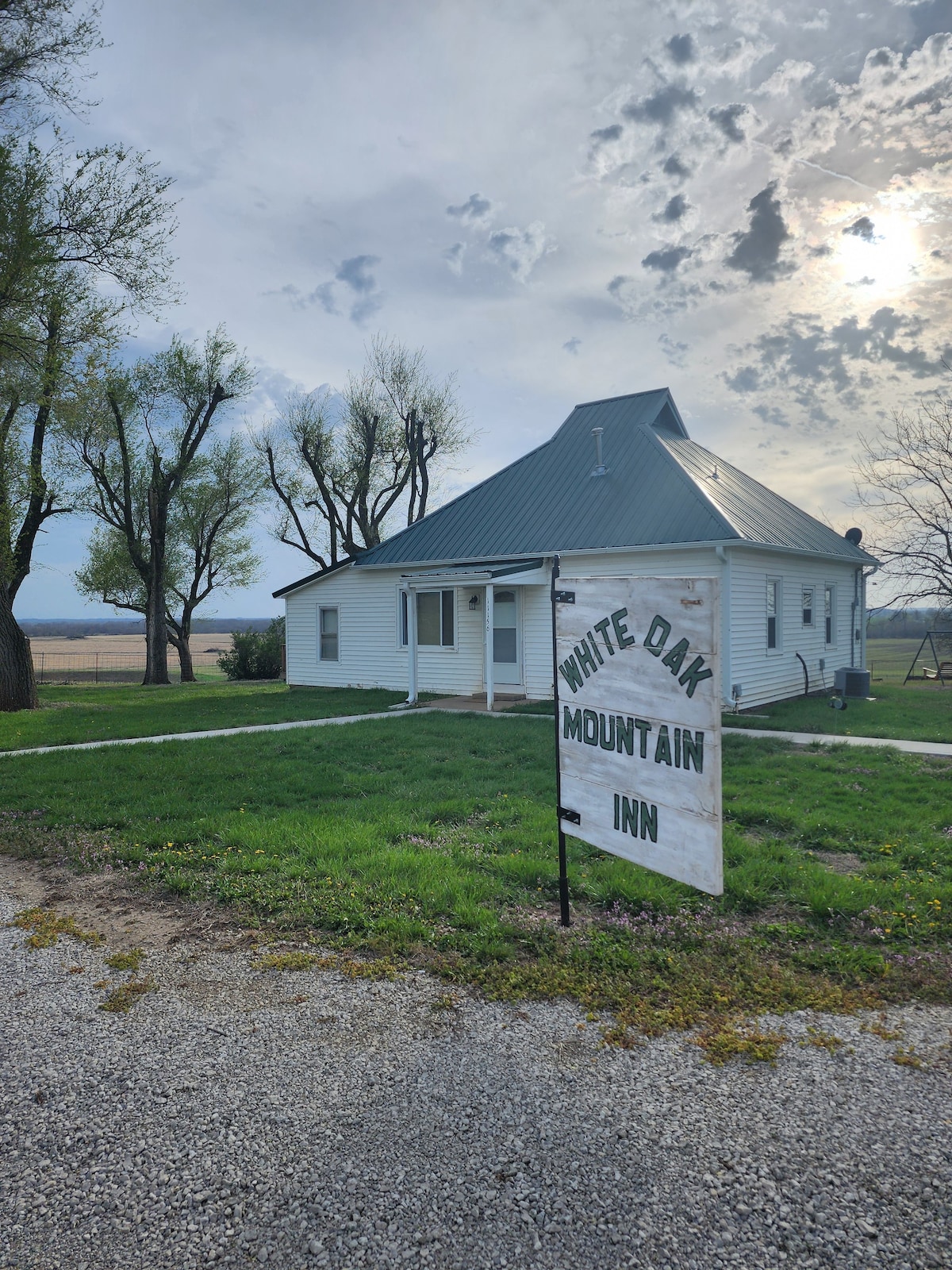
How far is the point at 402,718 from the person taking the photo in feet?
45.0

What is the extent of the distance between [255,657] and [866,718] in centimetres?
2091

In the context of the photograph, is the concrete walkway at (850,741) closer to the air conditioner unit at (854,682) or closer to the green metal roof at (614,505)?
the green metal roof at (614,505)

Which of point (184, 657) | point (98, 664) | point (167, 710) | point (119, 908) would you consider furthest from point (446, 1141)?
point (98, 664)

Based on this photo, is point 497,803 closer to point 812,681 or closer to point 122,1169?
point 122,1169

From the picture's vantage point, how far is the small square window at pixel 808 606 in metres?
16.6

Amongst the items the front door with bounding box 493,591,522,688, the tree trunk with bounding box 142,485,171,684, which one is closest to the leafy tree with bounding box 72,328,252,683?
the tree trunk with bounding box 142,485,171,684

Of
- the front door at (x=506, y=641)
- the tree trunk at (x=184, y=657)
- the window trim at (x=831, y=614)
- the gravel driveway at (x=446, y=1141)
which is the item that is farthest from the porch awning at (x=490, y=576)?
the tree trunk at (x=184, y=657)

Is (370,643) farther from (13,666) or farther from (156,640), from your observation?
(156,640)

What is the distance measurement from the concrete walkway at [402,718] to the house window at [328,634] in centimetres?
472

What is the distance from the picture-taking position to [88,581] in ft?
112

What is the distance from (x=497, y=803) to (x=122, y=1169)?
4.88 m

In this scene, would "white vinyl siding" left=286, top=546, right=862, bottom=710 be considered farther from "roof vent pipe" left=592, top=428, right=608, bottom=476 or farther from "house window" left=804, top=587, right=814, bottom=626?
"roof vent pipe" left=592, top=428, right=608, bottom=476

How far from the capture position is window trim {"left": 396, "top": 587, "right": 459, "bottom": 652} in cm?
1683

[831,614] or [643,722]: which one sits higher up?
[831,614]
